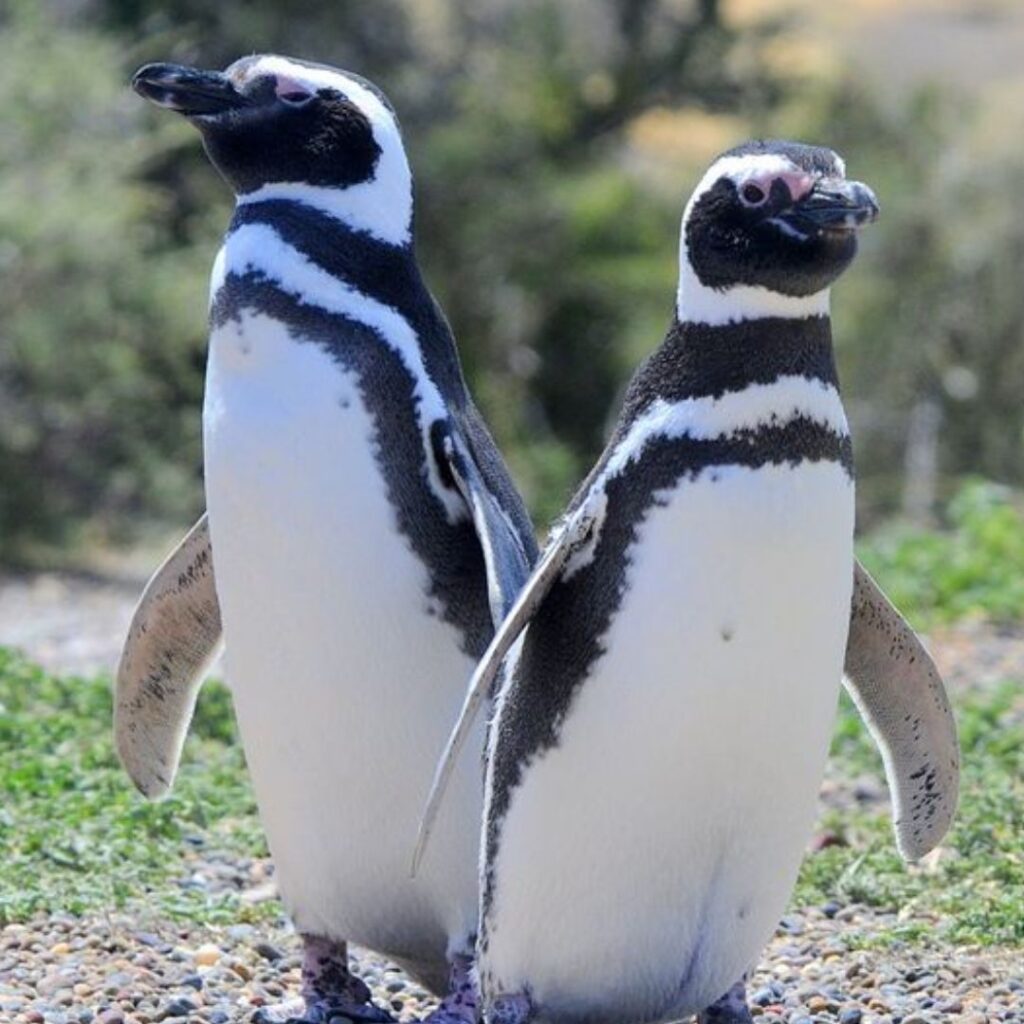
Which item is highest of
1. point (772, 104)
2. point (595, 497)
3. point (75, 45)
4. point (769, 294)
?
point (769, 294)

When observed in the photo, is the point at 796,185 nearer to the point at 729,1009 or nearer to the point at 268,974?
the point at 729,1009

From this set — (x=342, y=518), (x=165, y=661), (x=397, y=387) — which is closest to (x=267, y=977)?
(x=165, y=661)

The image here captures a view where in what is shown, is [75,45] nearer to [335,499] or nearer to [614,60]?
[614,60]

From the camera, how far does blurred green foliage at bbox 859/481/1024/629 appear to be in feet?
26.8

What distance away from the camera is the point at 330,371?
149 inches

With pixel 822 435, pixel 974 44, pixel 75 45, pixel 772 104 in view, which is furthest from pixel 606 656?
pixel 974 44

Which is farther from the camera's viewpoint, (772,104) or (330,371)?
(772,104)

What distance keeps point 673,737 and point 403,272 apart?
989mm

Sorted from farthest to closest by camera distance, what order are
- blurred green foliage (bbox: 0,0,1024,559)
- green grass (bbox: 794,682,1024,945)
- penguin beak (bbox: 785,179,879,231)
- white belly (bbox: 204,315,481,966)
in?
blurred green foliage (bbox: 0,0,1024,559) < green grass (bbox: 794,682,1024,945) < white belly (bbox: 204,315,481,966) < penguin beak (bbox: 785,179,879,231)

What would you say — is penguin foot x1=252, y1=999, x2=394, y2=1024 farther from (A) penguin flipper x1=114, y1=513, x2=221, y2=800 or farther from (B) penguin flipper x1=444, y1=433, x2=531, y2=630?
(B) penguin flipper x1=444, y1=433, x2=531, y2=630

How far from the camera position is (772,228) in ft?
11.0

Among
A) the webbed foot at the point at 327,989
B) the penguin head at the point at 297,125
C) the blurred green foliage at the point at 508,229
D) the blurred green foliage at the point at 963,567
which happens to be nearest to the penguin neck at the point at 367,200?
the penguin head at the point at 297,125

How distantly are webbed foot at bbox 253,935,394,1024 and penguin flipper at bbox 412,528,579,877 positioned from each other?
0.58 meters

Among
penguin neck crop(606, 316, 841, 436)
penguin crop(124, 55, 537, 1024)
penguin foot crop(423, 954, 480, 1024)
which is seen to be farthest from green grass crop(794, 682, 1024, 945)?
penguin neck crop(606, 316, 841, 436)
